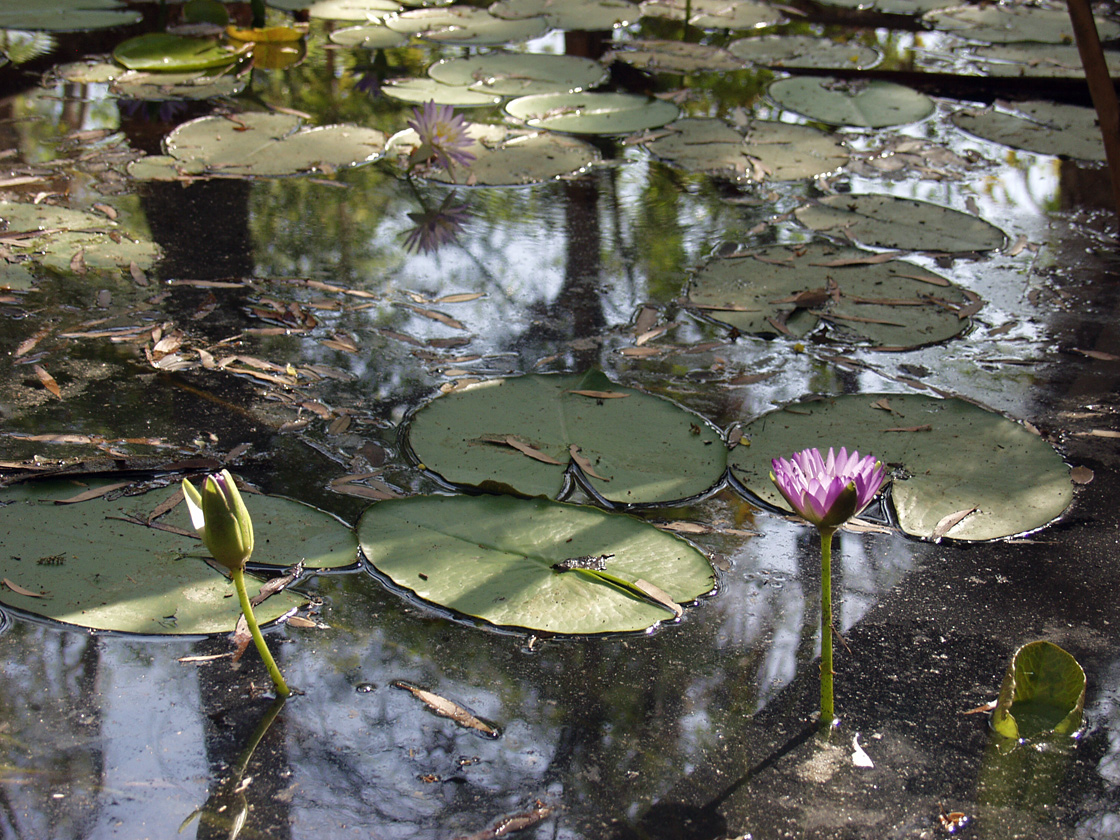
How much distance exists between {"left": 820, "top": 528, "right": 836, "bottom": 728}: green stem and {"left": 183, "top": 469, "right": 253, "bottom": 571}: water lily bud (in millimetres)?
738

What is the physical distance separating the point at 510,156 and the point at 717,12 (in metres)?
2.72

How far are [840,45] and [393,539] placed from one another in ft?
14.2

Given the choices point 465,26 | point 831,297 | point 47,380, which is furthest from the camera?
point 465,26

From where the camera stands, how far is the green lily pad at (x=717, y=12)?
5273mm

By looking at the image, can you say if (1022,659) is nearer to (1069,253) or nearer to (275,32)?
(1069,253)

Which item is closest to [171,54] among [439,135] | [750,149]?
[439,135]

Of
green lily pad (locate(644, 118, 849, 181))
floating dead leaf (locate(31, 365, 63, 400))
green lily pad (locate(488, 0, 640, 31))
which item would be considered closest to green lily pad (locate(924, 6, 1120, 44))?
green lily pad (locate(488, 0, 640, 31))

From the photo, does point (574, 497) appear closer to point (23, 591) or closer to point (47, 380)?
point (23, 591)

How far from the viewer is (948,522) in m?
1.72

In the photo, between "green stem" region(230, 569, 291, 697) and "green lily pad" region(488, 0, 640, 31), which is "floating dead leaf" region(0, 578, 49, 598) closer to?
"green stem" region(230, 569, 291, 697)

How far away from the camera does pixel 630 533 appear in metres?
Answer: 1.63

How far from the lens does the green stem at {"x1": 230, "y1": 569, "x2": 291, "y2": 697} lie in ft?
3.98

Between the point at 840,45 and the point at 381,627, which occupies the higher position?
the point at 840,45

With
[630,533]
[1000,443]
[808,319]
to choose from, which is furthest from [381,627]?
[808,319]
